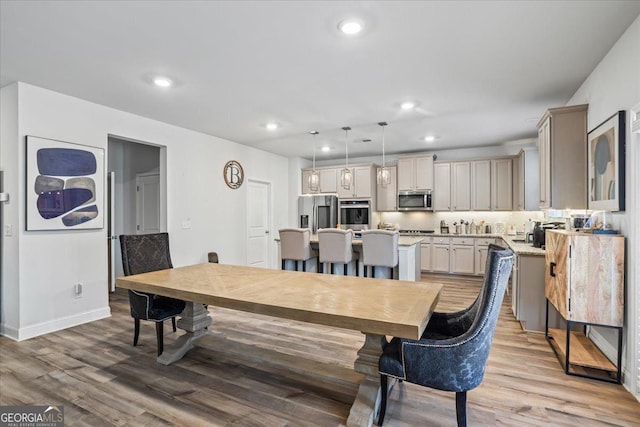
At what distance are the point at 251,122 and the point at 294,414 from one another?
375 cm

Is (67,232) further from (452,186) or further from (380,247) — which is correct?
(452,186)

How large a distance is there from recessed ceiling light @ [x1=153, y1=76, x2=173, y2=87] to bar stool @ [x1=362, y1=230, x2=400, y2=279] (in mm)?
2717

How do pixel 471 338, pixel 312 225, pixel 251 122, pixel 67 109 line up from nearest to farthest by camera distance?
pixel 471 338 → pixel 67 109 → pixel 251 122 → pixel 312 225

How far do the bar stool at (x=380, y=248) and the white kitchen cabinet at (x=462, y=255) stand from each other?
2.59 metres

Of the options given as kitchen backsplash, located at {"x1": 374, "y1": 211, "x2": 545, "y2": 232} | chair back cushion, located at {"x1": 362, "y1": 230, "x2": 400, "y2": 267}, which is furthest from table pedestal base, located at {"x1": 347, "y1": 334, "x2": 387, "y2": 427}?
kitchen backsplash, located at {"x1": 374, "y1": 211, "x2": 545, "y2": 232}

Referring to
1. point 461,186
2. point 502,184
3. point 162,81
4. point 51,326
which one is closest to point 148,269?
point 51,326

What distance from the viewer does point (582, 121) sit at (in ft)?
9.96

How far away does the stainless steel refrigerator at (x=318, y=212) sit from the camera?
7.05 m

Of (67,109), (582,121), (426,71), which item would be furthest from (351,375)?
(67,109)

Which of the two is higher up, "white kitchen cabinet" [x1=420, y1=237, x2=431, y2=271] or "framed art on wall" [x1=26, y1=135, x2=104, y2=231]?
"framed art on wall" [x1=26, y1=135, x2=104, y2=231]

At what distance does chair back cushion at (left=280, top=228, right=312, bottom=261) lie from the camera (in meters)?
4.39

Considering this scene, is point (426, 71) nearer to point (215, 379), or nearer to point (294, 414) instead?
point (294, 414)

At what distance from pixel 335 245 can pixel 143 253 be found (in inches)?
86.7

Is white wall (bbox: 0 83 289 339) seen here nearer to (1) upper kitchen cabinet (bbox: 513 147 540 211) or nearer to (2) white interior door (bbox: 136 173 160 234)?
(2) white interior door (bbox: 136 173 160 234)
